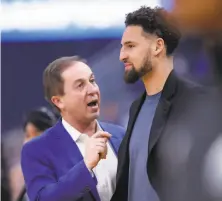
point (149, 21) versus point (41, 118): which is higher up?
point (149, 21)

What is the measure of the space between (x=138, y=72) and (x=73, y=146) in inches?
12.2

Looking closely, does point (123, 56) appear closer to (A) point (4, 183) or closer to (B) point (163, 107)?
(B) point (163, 107)

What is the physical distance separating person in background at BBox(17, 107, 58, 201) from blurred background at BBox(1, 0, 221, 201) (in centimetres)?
2

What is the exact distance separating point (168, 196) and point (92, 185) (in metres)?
0.76

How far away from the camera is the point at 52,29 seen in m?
1.39

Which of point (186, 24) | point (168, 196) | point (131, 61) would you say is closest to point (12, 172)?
point (131, 61)

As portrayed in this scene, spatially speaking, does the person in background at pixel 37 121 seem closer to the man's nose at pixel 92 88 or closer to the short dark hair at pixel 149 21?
the man's nose at pixel 92 88

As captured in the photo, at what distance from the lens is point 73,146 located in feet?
4.34

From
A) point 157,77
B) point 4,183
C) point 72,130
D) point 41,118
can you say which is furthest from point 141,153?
point 4,183

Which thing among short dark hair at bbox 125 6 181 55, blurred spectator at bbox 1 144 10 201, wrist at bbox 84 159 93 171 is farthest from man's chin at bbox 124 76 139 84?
blurred spectator at bbox 1 144 10 201

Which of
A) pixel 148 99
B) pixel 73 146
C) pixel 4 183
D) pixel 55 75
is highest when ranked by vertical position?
pixel 55 75

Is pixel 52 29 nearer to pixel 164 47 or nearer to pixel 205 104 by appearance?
pixel 164 47

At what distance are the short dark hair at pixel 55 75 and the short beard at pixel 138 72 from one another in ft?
0.70

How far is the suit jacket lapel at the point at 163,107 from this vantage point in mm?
966
